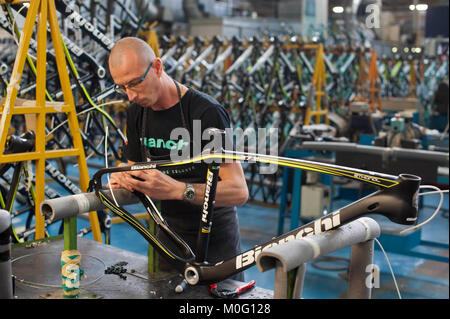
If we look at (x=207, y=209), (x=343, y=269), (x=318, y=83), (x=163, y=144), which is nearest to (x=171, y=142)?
(x=163, y=144)

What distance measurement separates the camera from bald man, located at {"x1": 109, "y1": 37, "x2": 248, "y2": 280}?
1.82m

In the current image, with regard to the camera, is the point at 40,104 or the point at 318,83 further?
the point at 318,83

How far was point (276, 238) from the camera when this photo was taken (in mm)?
1350

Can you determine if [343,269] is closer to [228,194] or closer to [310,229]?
[228,194]

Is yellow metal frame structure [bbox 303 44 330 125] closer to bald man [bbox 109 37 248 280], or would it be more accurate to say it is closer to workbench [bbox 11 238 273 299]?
bald man [bbox 109 37 248 280]

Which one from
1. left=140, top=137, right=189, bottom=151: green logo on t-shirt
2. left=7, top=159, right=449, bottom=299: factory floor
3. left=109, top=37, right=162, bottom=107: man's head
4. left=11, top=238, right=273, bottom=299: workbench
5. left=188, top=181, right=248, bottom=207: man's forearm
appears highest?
left=109, top=37, right=162, bottom=107: man's head

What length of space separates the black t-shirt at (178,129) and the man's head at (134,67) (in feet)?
0.63

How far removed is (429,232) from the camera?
6.47 metres

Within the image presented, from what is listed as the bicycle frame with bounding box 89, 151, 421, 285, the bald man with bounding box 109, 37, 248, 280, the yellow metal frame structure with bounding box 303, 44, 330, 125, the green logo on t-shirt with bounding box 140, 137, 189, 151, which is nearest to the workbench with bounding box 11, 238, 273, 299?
the bicycle frame with bounding box 89, 151, 421, 285

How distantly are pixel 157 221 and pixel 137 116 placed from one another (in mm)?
572

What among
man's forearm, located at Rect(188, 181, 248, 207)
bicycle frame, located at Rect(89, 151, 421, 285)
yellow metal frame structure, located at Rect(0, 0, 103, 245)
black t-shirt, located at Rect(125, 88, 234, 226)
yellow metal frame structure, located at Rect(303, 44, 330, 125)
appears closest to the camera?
bicycle frame, located at Rect(89, 151, 421, 285)

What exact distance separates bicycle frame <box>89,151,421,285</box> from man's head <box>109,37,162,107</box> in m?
0.32

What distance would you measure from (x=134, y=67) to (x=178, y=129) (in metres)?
0.33
